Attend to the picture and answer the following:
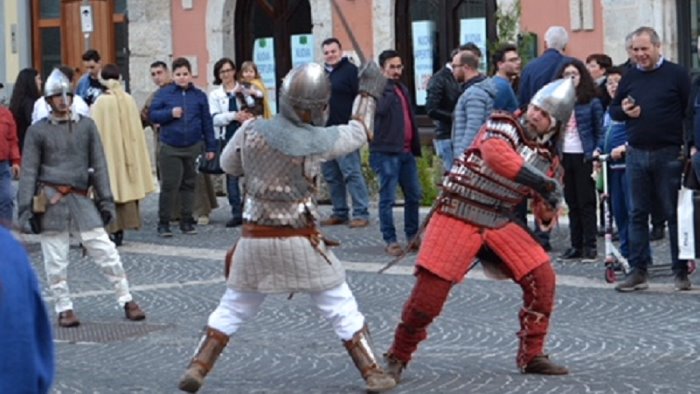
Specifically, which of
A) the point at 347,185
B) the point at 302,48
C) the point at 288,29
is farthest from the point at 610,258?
the point at 288,29

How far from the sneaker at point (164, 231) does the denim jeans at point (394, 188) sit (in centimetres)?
260

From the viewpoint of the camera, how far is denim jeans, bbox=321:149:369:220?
17.2 meters

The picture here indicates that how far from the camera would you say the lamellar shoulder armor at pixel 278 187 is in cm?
851

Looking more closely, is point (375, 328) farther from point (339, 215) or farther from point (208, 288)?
point (339, 215)

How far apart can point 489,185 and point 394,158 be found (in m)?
6.74

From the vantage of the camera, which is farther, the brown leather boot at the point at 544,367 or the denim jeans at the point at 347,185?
the denim jeans at the point at 347,185

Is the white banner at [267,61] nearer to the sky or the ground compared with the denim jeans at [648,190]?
nearer to the sky

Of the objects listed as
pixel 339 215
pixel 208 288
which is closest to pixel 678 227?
pixel 208 288

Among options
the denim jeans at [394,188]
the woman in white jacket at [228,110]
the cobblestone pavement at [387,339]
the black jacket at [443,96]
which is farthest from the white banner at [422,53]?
the cobblestone pavement at [387,339]

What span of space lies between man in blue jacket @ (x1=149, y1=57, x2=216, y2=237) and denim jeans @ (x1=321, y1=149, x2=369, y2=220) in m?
1.21

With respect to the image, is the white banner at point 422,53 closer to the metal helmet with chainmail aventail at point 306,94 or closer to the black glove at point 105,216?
the black glove at point 105,216

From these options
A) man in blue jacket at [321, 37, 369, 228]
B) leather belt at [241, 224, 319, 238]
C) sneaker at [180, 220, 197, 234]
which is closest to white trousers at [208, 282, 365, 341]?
leather belt at [241, 224, 319, 238]

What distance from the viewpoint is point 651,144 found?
12.2 m

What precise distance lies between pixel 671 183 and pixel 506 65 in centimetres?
292
